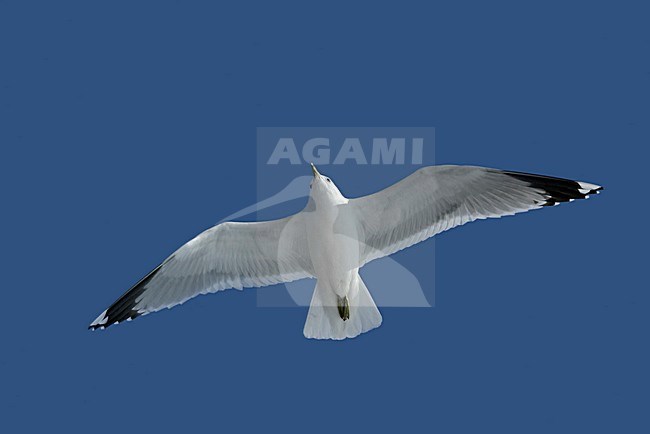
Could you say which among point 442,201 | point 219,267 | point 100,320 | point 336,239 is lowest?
point 100,320

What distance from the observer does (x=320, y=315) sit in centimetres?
601

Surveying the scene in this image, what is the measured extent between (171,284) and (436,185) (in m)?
1.90

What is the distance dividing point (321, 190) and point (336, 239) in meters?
0.33

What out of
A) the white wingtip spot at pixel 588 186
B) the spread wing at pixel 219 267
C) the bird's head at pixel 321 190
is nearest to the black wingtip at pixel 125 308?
the spread wing at pixel 219 267

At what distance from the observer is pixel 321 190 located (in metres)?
5.78

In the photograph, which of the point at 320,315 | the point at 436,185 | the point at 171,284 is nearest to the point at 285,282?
the point at 320,315

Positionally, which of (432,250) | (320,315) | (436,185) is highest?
(436,185)

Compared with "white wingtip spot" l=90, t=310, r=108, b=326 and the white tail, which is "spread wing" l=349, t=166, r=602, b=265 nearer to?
the white tail

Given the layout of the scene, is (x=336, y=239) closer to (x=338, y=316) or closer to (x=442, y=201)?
(x=338, y=316)

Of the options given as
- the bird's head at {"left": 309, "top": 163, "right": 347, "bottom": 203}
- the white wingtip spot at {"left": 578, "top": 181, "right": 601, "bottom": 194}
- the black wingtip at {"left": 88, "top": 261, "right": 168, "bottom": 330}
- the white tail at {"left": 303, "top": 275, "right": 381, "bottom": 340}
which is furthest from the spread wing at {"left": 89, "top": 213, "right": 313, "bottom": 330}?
the white wingtip spot at {"left": 578, "top": 181, "right": 601, "bottom": 194}

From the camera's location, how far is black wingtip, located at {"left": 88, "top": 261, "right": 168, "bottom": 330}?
6.18 metres

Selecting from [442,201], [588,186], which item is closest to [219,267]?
[442,201]

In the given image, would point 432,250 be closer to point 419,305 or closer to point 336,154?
point 419,305

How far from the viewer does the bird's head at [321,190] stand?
5.78 metres
